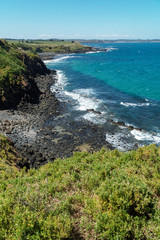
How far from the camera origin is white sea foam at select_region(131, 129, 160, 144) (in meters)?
32.9

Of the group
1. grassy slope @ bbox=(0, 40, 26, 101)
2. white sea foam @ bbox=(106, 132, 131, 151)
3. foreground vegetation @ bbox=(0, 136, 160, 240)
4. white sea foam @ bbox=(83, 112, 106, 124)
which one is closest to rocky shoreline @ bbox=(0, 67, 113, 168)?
white sea foam @ bbox=(106, 132, 131, 151)

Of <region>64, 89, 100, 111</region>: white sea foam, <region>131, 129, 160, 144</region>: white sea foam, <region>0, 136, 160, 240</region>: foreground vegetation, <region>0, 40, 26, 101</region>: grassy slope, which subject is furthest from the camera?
<region>64, 89, 100, 111</region>: white sea foam

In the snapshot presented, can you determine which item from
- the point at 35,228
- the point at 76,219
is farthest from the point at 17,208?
the point at 76,219

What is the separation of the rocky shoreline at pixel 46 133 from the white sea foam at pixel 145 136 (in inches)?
257

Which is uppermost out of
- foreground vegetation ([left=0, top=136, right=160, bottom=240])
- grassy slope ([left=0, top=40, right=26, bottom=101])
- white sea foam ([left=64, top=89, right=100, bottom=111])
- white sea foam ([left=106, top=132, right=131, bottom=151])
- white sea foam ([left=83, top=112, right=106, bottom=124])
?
grassy slope ([left=0, top=40, right=26, bottom=101])

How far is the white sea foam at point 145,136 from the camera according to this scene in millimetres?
32909

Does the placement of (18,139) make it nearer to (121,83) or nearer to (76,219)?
(76,219)

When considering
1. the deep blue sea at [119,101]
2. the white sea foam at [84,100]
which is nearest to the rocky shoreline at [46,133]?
the deep blue sea at [119,101]

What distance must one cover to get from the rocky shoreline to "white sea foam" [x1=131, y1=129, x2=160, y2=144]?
6.53 m

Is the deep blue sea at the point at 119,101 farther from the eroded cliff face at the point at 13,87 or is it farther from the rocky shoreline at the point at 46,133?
the eroded cliff face at the point at 13,87

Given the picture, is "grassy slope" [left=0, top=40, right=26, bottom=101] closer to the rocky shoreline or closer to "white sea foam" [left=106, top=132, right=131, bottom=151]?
the rocky shoreline

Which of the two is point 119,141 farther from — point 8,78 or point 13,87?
point 8,78

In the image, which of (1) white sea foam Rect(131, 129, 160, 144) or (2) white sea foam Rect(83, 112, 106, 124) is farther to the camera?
(2) white sea foam Rect(83, 112, 106, 124)

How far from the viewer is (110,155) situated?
61.2 ft
